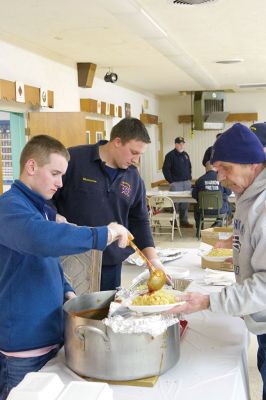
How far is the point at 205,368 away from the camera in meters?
1.39

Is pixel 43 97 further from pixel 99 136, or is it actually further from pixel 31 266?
pixel 31 266

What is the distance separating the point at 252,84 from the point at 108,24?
5.17m

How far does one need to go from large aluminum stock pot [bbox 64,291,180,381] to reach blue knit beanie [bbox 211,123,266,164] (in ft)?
1.76

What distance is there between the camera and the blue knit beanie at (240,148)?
4.80 ft

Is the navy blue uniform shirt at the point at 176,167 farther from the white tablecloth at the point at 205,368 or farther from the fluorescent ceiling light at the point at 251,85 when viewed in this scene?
the white tablecloth at the point at 205,368

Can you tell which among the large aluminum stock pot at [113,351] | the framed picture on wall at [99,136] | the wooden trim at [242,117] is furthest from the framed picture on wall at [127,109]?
the large aluminum stock pot at [113,351]

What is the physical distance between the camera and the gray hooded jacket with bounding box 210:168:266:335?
4.44 ft

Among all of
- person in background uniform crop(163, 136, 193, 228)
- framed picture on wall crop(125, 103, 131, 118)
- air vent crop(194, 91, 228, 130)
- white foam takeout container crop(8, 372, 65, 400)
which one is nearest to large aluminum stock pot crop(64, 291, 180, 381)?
white foam takeout container crop(8, 372, 65, 400)

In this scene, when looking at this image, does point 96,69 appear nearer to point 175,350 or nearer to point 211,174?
point 211,174

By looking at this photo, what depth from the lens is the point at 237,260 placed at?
5.02 ft

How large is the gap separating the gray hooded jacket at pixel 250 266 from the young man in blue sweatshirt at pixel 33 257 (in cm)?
35

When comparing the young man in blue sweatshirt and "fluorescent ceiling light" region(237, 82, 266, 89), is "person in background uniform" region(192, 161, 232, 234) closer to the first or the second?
"fluorescent ceiling light" region(237, 82, 266, 89)

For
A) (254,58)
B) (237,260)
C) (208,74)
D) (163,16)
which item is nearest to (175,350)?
(237,260)

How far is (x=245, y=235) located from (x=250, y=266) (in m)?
0.10
